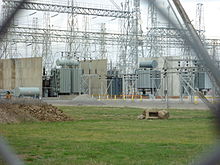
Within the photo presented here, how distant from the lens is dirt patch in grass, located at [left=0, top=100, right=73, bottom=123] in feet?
48.1

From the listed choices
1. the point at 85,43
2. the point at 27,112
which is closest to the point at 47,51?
the point at 85,43

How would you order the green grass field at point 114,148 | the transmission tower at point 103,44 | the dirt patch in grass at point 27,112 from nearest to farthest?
1. the green grass field at point 114,148
2. the dirt patch in grass at point 27,112
3. the transmission tower at point 103,44

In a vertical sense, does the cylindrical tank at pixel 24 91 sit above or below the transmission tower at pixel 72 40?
below

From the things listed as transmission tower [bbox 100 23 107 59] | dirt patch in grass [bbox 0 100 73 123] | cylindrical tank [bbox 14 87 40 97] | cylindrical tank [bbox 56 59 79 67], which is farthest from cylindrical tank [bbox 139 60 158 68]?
dirt patch in grass [bbox 0 100 73 123]

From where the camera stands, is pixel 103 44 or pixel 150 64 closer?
pixel 150 64

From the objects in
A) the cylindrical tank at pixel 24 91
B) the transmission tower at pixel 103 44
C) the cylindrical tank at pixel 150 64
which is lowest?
the cylindrical tank at pixel 24 91

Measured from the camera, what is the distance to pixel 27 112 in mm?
15625

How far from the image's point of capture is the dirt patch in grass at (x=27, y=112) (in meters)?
14.7

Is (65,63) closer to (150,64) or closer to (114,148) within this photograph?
(150,64)

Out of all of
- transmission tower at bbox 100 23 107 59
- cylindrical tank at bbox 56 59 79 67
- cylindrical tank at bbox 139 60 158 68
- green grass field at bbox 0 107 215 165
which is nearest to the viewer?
green grass field at bbox 0 107 215 165

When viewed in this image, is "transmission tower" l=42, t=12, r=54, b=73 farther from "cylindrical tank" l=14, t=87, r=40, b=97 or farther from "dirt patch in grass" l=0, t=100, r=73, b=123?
"dirt patch in grass" l=0, t=100, r=73, b=123

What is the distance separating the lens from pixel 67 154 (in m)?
6.84

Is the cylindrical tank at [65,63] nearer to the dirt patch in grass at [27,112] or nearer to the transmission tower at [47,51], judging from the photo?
the transmission tower at [47,51]

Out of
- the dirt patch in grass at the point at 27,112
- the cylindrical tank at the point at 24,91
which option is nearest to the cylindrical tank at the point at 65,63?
the cylindrical tank at the point at 24,91
